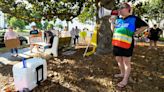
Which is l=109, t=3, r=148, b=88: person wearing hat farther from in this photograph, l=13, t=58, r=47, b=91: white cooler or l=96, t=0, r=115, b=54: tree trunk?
l=96, t=0, r=115, b=54: tree trunk

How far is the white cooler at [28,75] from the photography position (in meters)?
5.49

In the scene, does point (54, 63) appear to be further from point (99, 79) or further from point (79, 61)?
point (99, 79)

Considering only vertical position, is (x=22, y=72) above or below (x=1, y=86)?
above

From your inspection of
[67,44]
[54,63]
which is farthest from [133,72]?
[67,44]

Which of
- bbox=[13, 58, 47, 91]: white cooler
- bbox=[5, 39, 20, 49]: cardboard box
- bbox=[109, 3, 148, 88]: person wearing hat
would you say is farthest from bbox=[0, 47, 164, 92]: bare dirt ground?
bbox=[5, 39, 20, 49]: cardboard box

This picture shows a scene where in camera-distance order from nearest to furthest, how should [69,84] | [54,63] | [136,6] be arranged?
[69,84]
[54,63]
[136,6]

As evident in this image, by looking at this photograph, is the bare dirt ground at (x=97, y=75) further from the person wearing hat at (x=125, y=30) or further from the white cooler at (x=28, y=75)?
the person wearing hat at (x=125, y=30)

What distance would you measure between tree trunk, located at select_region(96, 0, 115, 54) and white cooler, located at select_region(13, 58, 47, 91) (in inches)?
122

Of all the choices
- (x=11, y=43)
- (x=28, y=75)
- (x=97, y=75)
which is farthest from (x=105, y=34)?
(x=11, y=43)

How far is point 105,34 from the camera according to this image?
8562mm

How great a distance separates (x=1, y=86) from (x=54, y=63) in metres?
1.96

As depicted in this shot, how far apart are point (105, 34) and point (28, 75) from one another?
12.3 feet

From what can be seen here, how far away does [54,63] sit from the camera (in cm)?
803

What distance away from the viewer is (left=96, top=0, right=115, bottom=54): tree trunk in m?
8.45
